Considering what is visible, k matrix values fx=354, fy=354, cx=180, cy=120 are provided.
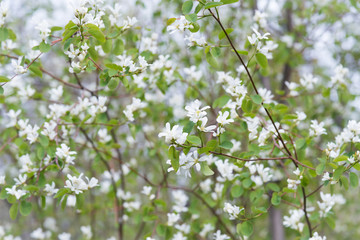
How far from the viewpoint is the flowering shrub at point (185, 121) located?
141cm

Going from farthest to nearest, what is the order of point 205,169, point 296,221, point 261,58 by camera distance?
point 296,221 < point 261,58 < point 205,169

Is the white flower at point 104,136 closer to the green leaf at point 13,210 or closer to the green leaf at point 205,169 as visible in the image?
the green leaf at point 13,210

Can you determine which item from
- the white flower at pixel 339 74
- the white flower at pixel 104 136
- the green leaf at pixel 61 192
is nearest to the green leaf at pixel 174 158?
the green leaf at pixel 61 192

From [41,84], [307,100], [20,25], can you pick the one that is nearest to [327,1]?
[307,100]

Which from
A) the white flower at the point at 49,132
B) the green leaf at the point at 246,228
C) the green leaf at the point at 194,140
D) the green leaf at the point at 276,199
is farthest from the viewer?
the white flower at the point at 49,132

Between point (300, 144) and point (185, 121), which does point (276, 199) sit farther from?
point (185, 121)

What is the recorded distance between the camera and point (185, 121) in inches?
83.8

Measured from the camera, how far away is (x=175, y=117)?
2.66 metres

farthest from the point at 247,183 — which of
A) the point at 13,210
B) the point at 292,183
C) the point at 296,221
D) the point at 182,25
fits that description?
the point at 13,210

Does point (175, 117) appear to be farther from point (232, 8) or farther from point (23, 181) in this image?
point (23, 181)

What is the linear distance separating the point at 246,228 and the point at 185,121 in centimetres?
81

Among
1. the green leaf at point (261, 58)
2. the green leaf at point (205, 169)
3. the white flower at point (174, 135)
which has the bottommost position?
the green leaf at point (205, 169)

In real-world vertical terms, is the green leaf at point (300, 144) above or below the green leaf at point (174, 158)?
above

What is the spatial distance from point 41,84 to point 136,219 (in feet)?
6.58
